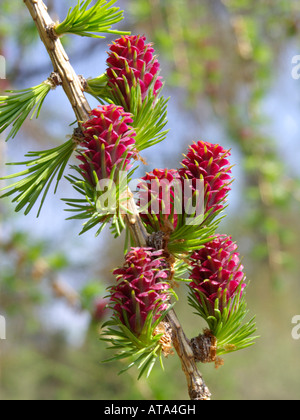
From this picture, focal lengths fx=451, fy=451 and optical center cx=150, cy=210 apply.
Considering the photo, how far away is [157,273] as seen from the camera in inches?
12.3

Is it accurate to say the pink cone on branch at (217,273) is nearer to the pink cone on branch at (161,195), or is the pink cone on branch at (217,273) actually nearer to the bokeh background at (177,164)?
the pink cone on branch at (161,195)

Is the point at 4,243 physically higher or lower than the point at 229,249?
higher

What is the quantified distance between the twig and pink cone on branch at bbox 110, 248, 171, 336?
0.09 feet

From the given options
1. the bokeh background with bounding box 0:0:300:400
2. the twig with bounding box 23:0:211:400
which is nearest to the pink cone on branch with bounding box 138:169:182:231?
the twig with bounding box 23:0:211:400

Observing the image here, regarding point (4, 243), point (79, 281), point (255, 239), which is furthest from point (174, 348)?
point (79, 281)

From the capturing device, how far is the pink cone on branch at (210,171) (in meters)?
0.33

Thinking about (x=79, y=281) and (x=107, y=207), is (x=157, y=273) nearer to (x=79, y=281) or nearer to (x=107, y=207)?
(x=107, y=207)

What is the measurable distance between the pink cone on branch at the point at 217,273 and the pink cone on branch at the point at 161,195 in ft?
0.11

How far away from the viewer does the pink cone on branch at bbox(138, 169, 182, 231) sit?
0.33 metres

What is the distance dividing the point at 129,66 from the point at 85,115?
51mm

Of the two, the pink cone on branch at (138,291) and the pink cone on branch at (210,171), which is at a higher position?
the pink cone on branch at (210,171)

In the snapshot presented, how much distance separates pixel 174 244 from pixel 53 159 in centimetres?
11

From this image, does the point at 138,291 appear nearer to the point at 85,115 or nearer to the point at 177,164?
the point at 85,115

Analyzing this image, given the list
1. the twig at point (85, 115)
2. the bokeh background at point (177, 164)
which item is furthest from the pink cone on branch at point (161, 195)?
the bokeh background at point (177, 164)
